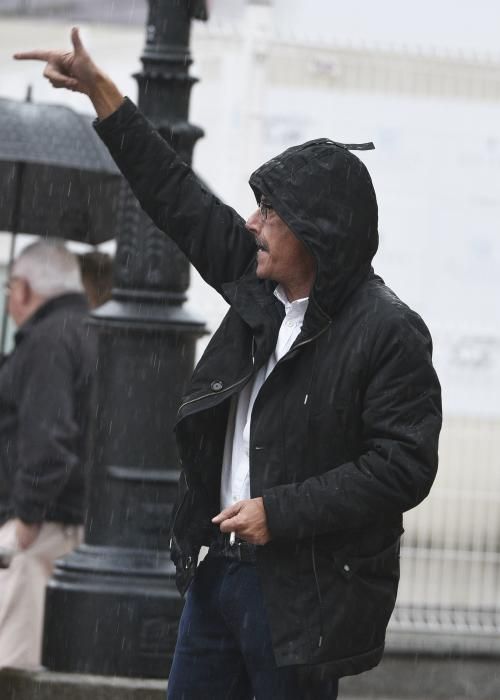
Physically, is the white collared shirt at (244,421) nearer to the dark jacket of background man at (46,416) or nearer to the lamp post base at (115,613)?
the lamp post base at (115,613)

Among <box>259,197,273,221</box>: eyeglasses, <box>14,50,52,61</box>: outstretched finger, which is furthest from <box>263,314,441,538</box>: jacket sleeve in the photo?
<box>14,50,52,61</box>: outstretched finger

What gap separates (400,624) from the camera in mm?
7809

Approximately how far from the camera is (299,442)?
348cm

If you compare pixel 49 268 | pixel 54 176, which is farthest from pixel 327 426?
pixel 54 176

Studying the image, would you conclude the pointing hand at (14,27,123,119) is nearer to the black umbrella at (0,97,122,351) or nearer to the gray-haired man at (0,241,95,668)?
the gray-haired man at (0,241,95,668)

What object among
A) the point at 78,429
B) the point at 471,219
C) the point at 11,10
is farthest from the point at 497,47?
the point at 78,429

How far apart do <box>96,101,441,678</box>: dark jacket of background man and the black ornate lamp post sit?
180 centimetres

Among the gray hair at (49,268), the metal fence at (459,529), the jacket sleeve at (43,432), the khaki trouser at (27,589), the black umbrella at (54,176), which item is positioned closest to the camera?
the jacket sleeve at (43,432)

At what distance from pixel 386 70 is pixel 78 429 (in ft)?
13.8

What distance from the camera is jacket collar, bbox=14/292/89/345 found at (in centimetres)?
643

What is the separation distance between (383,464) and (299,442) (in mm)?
194

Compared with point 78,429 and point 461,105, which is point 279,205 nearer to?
point 78,429

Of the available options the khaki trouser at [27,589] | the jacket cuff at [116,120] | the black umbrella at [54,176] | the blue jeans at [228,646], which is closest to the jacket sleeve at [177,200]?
the jacket cuff at [116,120]

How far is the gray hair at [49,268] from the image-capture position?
6.65m
